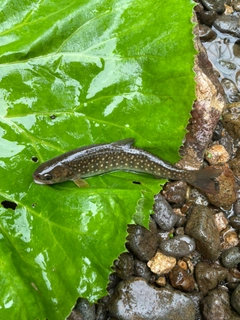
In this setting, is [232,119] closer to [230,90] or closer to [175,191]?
[230,90]

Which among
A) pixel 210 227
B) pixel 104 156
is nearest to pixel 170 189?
pixel 210 227

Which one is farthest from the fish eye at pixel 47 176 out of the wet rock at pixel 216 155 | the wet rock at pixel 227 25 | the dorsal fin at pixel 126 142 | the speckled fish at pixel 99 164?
the wet rock at pixel 227 25

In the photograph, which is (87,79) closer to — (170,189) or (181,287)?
(170,189)

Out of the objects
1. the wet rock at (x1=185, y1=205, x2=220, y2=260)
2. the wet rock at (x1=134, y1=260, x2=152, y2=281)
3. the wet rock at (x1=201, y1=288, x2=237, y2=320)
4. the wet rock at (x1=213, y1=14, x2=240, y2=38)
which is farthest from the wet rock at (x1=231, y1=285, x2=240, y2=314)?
the wet rock at (x1=213, y1=14, x2=240, y2=38)

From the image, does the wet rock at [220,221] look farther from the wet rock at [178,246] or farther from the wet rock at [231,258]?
the wet rock at [178,246]

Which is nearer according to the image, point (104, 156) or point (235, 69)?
point (104, 156)

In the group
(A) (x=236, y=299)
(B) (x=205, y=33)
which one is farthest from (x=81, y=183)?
(B) (x=205, y=33)

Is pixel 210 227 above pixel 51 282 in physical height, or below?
below

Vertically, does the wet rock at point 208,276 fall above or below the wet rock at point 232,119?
below
